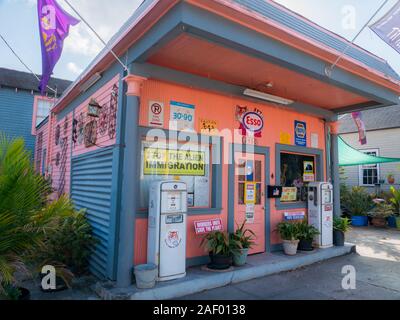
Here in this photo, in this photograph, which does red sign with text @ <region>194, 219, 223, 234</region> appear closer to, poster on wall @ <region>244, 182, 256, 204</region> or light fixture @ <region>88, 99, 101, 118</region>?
poster on wall @ <region>244, 182, 256, 204</region>

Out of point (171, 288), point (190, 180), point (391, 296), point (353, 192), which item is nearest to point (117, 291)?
point (171, 288)

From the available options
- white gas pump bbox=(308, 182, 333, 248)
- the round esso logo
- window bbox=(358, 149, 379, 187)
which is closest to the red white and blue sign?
white gas pump bbox=(308, 182, 333, 248)

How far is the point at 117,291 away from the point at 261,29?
4000mm

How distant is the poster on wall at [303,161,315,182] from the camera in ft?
24.8

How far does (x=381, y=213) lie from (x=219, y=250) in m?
8.28

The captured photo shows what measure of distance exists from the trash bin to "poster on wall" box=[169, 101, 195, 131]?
7.45ft

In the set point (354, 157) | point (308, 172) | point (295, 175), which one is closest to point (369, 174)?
point (354, 157)

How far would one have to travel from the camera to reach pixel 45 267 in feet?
14.3

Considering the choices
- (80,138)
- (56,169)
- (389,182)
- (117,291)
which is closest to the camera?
(117,291)

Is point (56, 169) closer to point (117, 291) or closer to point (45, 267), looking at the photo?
point (45, 267)

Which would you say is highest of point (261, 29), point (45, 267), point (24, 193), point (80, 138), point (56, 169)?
point (261, 29)

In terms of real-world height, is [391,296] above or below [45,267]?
below

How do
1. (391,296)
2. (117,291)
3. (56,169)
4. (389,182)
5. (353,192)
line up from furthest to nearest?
(389,182) → (353,192) → (56,169) → (391,296) → (117,291)
